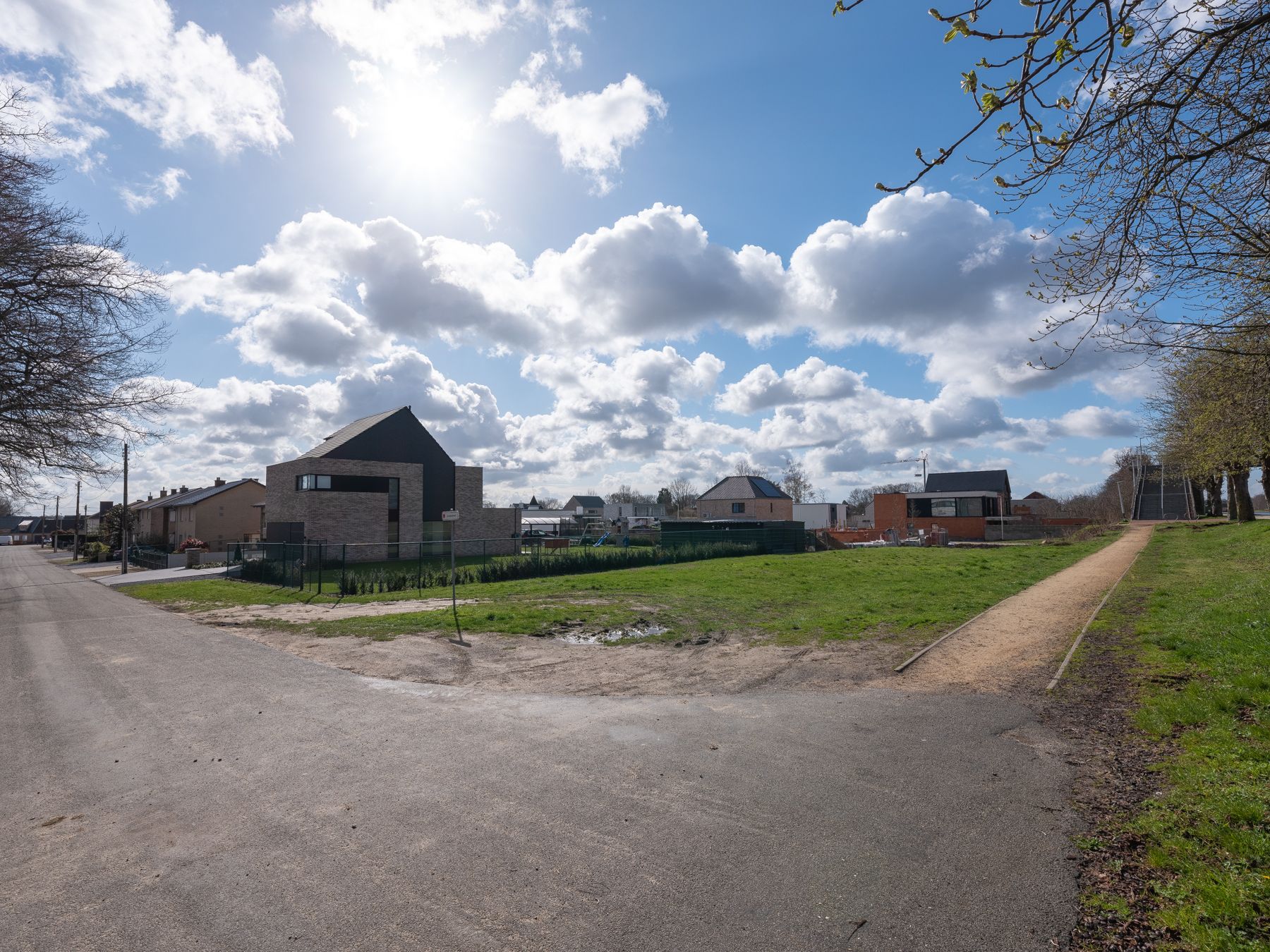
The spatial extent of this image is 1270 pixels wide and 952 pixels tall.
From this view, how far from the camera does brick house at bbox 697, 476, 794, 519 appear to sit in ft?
249

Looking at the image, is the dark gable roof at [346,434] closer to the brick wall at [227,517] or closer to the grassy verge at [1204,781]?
the brick wall at [227,517]

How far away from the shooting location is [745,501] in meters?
76.6

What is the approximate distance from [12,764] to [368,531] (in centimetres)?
3378

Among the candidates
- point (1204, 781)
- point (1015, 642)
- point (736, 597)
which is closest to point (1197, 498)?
point (736, 597)

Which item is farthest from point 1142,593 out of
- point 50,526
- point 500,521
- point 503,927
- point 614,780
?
point 50,526

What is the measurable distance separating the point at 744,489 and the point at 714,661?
68692 millimetres

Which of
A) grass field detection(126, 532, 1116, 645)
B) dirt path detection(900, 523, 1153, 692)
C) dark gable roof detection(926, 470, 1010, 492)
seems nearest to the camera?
dirt path detection(900, 523, 1153, 692)

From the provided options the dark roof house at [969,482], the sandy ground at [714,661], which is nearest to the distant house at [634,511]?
the dark roof house at [969,482]

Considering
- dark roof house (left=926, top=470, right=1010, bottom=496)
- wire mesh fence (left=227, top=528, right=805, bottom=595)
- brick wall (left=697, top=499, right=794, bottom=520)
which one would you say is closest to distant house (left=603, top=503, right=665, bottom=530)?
brick wall (left=697, top=499, right=794, bottom=520)

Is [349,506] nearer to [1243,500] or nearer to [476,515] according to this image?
[476,515]

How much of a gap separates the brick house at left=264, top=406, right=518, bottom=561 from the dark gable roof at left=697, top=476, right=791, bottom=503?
3692 cm

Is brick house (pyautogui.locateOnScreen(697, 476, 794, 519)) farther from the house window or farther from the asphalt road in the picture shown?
the asphalt road

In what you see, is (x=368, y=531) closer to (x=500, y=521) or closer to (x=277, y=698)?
(x=500, y=521)

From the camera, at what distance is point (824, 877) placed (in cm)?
386
